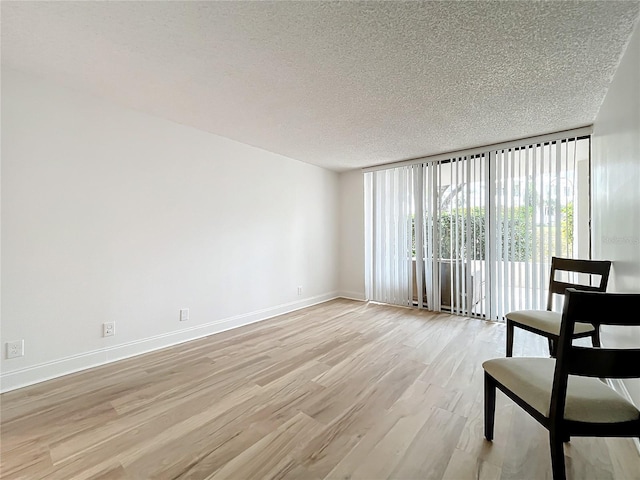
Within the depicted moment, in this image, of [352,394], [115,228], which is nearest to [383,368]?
[352,394]

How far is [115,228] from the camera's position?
2682mm

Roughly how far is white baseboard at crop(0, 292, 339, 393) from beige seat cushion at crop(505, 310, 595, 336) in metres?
3.05

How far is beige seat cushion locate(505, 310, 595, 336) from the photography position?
203cm

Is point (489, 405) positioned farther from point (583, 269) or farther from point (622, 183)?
point (622, 183)

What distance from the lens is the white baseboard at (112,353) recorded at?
2189mm

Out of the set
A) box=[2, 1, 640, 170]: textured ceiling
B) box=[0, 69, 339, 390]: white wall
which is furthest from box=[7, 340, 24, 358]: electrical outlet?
box=[2, 1, 640, 170]: textured ceiling

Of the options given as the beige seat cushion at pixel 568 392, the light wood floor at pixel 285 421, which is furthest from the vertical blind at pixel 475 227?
the beige seat cushion at pixel 568 392

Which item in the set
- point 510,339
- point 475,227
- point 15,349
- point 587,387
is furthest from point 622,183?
point 15,349

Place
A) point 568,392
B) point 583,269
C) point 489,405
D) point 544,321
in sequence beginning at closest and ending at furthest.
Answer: point 568,392 → point 489,405 → point 544,321 → point 583,269

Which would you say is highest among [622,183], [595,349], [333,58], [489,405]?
[333,58]

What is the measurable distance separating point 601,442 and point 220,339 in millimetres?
3206

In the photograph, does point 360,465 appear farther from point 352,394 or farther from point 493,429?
point 493,429

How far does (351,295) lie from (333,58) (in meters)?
4.15

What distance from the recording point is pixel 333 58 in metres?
1.99
